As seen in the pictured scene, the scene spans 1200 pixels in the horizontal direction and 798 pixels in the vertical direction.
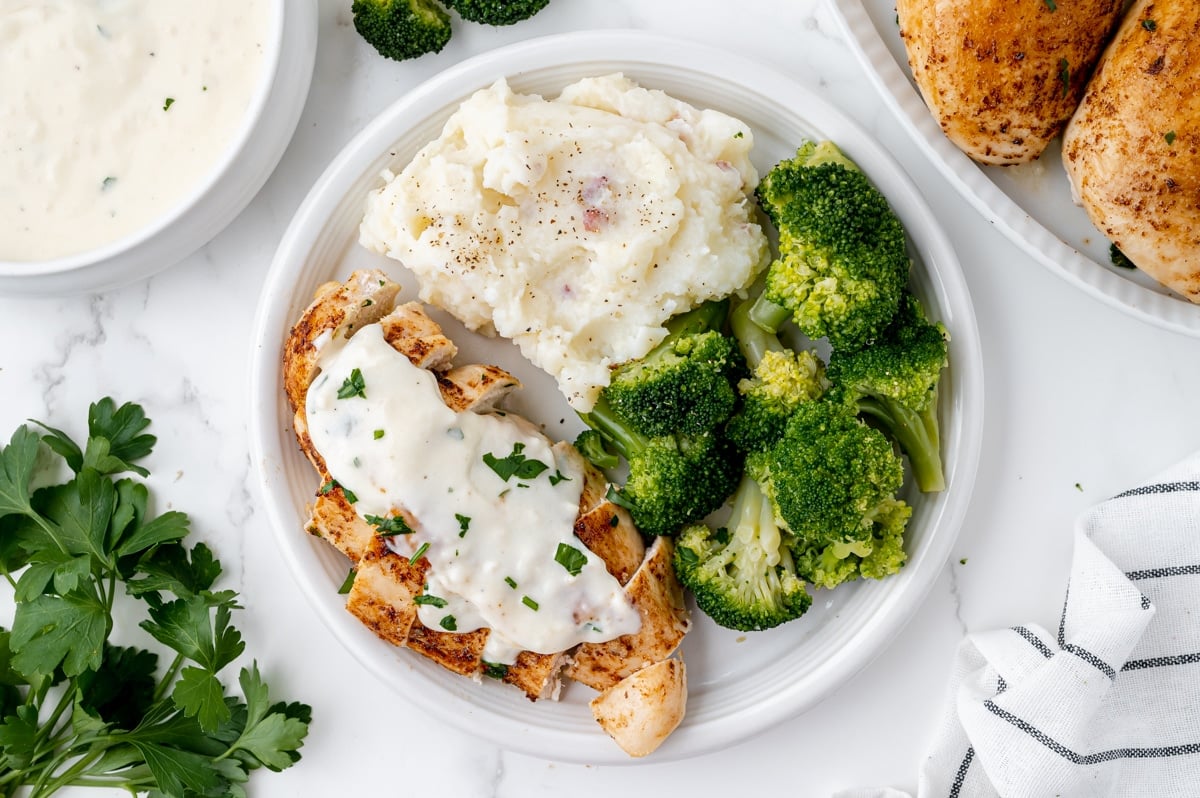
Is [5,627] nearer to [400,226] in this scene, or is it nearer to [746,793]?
[400,226]

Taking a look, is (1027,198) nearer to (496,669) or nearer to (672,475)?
(672,475)

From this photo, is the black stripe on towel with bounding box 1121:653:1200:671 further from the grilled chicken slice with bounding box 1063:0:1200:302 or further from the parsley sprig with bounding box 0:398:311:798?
the parsley sprig with bounding box 0:398:311:798

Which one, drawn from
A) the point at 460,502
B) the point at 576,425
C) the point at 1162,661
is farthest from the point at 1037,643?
the point at 460,502

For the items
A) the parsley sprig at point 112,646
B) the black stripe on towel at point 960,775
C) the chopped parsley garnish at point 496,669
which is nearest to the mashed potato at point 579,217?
the chopped parsley garnish at point 496,669

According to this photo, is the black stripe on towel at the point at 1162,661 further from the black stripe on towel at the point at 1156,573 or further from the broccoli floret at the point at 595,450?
the broccoli floret at the point at 595,450

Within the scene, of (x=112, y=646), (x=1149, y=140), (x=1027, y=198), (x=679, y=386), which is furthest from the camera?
(x=112, y=646)

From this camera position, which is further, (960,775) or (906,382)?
(960,775)

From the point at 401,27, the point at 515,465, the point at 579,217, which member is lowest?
the point at 515,465
